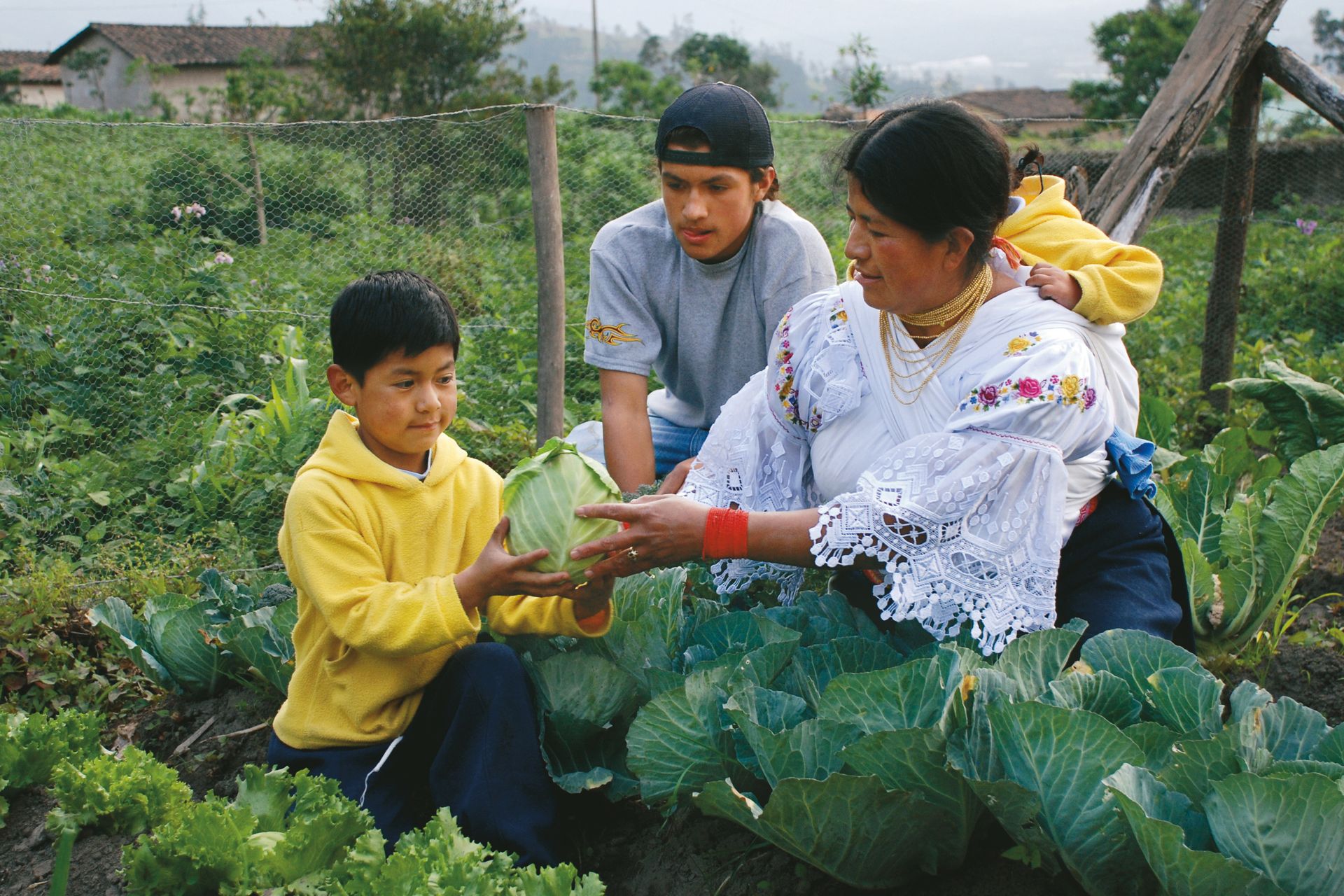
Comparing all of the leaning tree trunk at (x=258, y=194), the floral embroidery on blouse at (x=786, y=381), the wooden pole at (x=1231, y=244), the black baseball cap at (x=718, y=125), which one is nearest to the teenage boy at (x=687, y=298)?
the black baseball cap at (x=718, y=125)

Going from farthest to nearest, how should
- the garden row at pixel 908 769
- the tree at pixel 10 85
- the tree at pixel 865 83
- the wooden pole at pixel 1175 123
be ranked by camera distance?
the tree at pixel 10 85
the tree at pixel 865 83
the wooden pole at pixel 1175 123
the garden row at pixel 908 769

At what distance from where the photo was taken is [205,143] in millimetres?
5777

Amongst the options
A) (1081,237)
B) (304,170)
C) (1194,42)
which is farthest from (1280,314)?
(304,170)

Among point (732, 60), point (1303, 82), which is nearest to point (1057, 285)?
point (1303, 82)

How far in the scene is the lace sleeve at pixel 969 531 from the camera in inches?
87.1

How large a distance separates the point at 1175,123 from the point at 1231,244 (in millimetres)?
933

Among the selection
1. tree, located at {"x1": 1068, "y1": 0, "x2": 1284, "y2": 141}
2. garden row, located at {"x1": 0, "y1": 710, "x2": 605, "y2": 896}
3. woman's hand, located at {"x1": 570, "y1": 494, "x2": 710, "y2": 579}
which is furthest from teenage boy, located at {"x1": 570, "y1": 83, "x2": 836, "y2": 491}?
tree, located at {"x1": 1068, "y1": 0, "x2": 1284, "y2": 141}

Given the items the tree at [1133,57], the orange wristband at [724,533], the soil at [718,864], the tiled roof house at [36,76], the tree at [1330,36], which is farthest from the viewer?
the tree at [1330,36]

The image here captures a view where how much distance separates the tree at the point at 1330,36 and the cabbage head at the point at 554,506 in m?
108

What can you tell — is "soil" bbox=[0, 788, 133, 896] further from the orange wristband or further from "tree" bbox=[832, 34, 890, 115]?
"tree" bbox=[832, 34, 890, 115]

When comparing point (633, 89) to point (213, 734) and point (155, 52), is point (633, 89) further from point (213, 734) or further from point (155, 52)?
point (155, 52)

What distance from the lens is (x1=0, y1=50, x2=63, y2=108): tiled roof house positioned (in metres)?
47.0

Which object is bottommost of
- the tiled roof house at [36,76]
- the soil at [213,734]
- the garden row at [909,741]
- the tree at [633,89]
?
the soil at [213,734]

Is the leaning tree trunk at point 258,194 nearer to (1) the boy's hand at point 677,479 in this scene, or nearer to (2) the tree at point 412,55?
(1) the boy's hand at point 677,479
